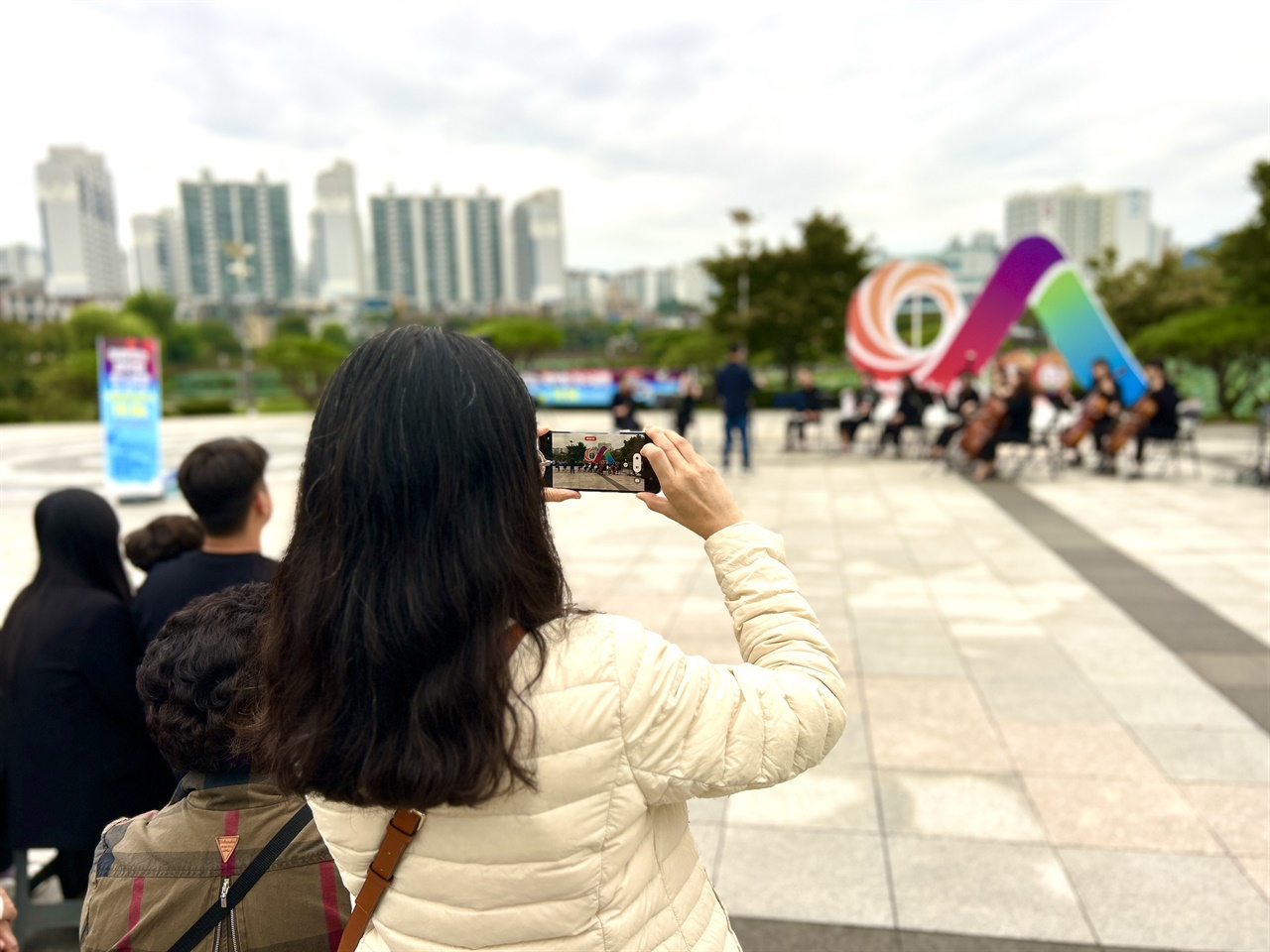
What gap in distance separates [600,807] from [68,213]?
14316cm

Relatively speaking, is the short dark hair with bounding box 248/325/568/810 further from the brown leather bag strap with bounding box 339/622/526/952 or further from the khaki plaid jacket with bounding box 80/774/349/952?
the khaki plaid jacket with bounding box 80/774/349/952

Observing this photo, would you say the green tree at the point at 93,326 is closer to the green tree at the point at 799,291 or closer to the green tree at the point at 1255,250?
the green tree at the point at 799,291

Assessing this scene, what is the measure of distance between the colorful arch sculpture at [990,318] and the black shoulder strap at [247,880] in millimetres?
14621

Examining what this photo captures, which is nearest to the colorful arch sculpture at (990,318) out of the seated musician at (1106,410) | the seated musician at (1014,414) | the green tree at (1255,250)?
the seated musician at (1106,410)

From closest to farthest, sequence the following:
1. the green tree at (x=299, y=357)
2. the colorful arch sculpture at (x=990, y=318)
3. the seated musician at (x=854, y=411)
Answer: the colorful arch sculpture at (x=990, y=318) → the seated musician at (x=854, y=411) → the green tree at (x=299, y=357)

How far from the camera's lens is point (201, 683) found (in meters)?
1.47

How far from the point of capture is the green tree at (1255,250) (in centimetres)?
1856

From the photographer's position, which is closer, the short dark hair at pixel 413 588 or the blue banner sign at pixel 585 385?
the short dark hair at pixel 413 588

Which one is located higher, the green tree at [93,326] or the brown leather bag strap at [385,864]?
the green tree at [93,326]

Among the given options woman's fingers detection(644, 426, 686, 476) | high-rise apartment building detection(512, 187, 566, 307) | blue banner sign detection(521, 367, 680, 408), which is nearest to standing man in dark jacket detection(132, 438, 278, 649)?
woman's fingers detection(644, 426, 686, 476)

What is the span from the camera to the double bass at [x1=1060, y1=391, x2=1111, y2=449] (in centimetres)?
1239

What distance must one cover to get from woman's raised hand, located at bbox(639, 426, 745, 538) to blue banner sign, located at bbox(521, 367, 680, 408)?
26.0 m

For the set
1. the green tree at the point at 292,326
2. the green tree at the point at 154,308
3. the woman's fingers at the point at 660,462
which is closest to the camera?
the woman's fingers at the point at 660,462

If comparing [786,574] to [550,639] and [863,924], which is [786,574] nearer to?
[550,639]
